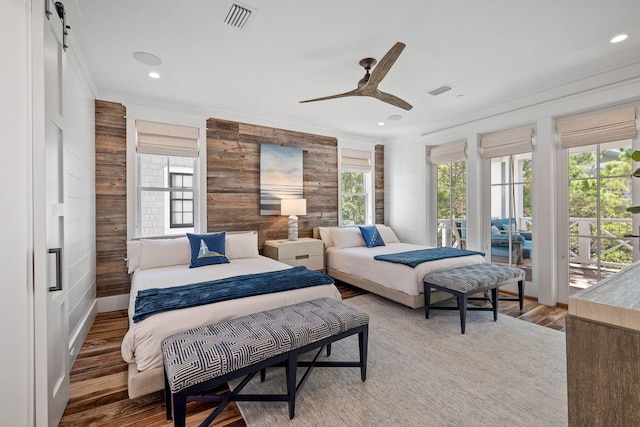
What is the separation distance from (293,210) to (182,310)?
2.73 m

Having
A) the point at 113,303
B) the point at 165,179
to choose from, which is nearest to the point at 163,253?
the point at 113,303

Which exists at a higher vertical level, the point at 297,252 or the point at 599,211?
the point at 599,211

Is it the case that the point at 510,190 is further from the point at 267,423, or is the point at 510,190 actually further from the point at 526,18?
the point at 267,423

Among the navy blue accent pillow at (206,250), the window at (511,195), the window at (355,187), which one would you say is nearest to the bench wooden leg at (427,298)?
the window at (511,195)

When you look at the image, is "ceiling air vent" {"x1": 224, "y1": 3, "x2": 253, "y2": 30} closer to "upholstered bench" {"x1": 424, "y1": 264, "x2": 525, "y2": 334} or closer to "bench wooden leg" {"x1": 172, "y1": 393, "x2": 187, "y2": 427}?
"bench wooden leg" {"x1": 172, "y1": 393, "x2": 187, "y2": 427}

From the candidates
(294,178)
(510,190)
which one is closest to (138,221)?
(294,178)

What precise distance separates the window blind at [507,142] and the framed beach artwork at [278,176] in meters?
2.91

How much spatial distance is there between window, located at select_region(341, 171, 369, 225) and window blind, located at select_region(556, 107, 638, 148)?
3133 mm

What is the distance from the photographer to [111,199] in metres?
3.56

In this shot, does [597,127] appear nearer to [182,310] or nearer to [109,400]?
[182,310]

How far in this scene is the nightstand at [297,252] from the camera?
4246 mm

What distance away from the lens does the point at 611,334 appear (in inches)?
31.3

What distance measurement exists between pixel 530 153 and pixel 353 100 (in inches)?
98.4

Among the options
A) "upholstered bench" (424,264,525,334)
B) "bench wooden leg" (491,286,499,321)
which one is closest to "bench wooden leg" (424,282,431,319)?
"upholstered bench" (424,264,525,334)
